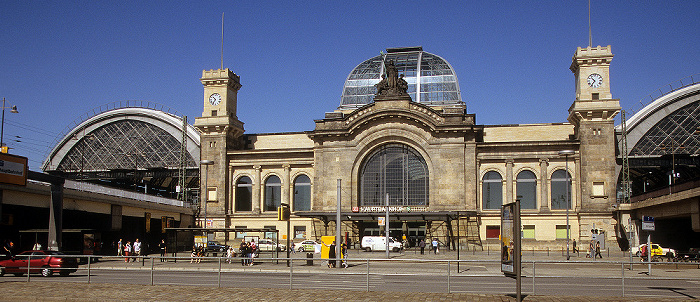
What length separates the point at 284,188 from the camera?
72.4m

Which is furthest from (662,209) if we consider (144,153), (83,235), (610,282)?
(144,153)

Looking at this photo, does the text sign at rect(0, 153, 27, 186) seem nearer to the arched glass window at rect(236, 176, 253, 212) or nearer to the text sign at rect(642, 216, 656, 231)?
the text sign at rect(642, 216, 656, 231)

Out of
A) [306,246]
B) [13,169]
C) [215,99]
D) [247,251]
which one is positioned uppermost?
[215,99]

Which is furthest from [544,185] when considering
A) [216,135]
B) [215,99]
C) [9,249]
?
[9,249]

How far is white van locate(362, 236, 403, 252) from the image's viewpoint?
59.2 metres

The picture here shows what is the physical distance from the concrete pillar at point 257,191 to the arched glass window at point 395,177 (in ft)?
40.2

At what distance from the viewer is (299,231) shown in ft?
236

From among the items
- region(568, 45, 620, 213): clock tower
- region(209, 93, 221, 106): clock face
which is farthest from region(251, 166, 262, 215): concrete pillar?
region(568, 45, 620, 213): clock tower

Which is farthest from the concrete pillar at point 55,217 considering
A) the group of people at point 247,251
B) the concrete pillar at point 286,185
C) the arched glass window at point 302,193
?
the arched glass window at point 302,193

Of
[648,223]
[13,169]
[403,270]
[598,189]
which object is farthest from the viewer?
[598,189]

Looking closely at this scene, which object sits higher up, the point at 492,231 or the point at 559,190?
the point at 559,190

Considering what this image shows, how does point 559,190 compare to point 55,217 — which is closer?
point 55,217

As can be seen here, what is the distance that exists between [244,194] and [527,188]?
31.0 m

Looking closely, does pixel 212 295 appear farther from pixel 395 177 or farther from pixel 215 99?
pixel 215 99
